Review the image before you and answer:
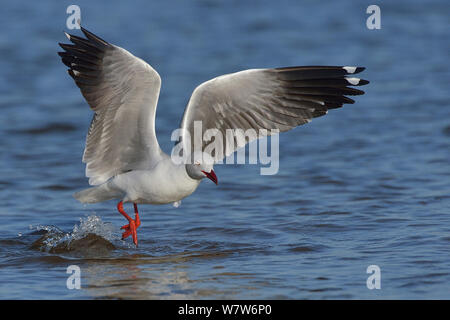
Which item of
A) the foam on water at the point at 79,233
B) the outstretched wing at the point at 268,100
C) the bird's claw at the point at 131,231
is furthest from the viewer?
the foam on water at the point at 79,233

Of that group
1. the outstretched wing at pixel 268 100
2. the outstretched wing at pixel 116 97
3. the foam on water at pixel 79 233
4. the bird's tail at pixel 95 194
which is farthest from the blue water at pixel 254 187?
the outstretched wing at pixel 268 100

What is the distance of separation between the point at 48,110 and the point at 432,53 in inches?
326

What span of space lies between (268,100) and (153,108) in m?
1.09

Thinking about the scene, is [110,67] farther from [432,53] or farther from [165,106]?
[432,53]

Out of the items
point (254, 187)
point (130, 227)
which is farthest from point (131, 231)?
point (254, 187)

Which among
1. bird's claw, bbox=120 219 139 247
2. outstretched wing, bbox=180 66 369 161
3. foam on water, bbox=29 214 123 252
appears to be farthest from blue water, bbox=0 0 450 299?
outstretched wing, bbox=180 66 369 161

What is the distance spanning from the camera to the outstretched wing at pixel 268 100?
685 cm

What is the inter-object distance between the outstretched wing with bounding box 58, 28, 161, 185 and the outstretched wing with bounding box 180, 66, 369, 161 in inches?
14.4

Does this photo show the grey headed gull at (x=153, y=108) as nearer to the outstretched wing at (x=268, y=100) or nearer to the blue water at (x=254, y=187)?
the outstretched wing at (x=268, y=100)

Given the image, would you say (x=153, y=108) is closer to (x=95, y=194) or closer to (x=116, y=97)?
(x=116, y=97)

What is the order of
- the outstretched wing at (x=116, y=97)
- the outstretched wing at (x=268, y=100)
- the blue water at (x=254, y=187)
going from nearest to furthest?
the blue water at (x=254, y=187) → the outstretched wing at (x=116, y=97) → the outstretched wing at (x=268, y=100)

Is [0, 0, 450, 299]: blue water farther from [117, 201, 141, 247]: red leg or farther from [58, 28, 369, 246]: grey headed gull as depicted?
[58, 28, 369, 246]: grey headed gull

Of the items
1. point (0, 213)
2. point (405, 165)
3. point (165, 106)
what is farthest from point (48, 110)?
point (405, 165)

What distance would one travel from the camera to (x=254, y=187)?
957cm
